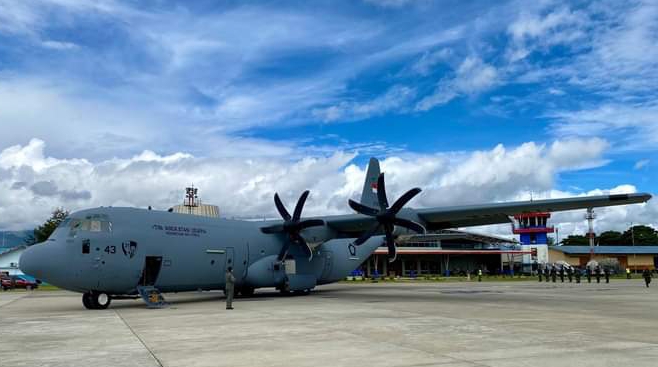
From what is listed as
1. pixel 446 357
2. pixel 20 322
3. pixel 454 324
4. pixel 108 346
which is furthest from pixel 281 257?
pixel 446 357

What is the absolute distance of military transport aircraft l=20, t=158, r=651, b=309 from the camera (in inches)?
727

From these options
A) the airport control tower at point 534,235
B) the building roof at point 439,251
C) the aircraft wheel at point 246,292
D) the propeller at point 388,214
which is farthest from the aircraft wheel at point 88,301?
the airport control tower at point 534,235

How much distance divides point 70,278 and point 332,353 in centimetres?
1248

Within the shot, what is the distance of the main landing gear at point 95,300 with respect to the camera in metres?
19.1

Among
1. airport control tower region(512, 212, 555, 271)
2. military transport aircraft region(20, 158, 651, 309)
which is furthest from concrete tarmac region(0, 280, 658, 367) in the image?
airport control tower region(512, 212, 555, 271)

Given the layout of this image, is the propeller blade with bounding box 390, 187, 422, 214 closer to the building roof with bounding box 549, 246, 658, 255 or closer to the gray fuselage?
the gray fuselage

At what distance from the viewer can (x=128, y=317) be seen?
15.7 metres

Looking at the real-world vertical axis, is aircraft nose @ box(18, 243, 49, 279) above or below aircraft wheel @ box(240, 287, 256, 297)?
above

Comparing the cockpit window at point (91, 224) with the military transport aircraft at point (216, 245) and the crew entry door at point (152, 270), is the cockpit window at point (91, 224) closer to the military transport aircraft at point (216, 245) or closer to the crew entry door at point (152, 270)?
the military transport aircraft at point (216, 245)

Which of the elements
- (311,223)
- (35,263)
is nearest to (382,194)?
(311,223)

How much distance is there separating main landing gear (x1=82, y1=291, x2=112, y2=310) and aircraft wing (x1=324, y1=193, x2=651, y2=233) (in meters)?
10.6

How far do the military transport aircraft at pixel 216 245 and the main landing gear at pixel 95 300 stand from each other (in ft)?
0.11

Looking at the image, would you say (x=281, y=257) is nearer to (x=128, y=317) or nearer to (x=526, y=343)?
(x=128, y=317)

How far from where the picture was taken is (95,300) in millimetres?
19141
